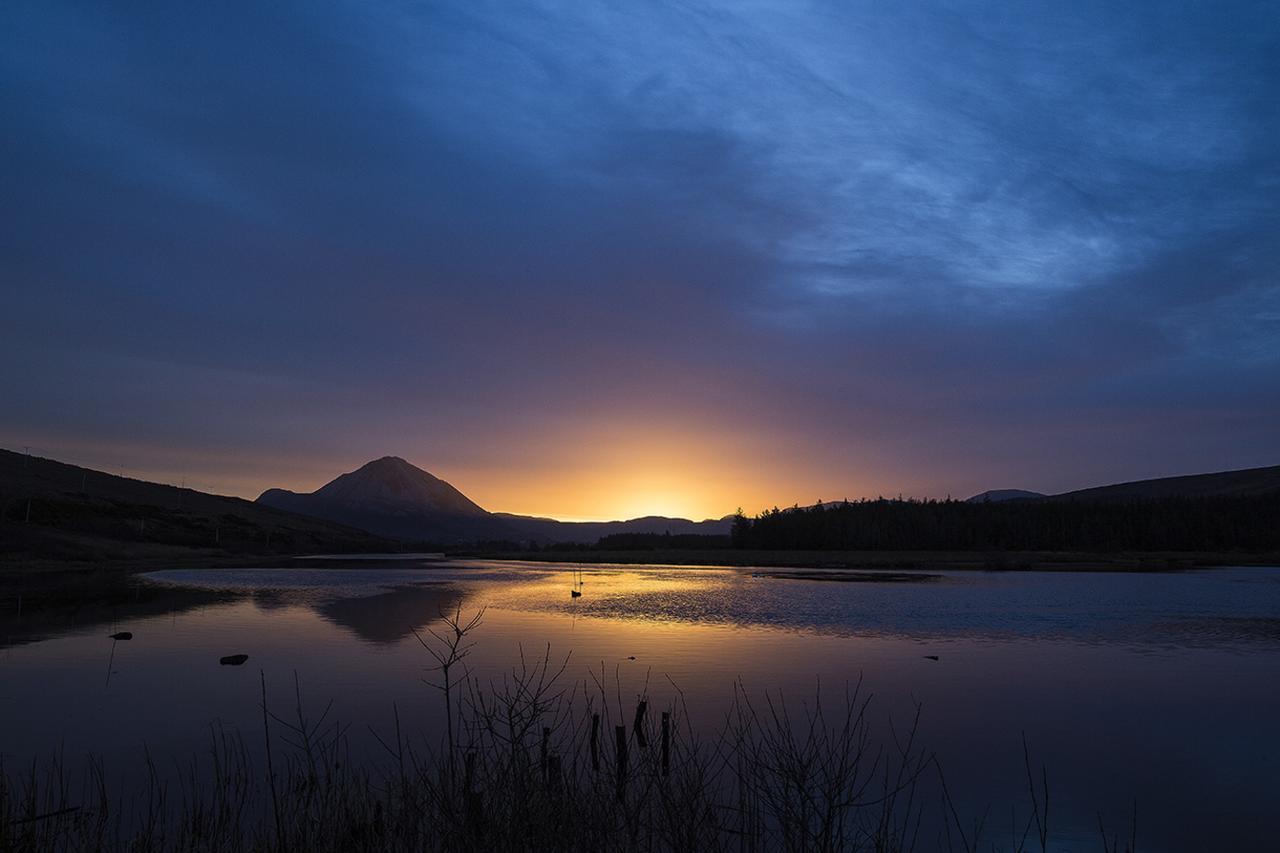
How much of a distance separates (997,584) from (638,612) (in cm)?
3437

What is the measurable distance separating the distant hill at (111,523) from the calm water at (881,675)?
53.3 metres

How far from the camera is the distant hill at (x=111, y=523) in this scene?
8225cm

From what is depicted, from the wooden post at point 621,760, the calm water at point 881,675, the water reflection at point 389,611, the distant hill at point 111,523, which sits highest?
the distant hill at point 111,523

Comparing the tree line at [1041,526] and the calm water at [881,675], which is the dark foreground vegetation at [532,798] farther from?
the tree line at [1041,526]

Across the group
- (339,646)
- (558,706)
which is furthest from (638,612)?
(558,706)

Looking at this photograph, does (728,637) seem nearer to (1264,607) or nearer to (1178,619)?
(1178,619)

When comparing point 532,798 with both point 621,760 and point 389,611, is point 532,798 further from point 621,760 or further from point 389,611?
point 389,611

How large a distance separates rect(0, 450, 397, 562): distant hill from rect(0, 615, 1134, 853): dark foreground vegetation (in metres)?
75.7

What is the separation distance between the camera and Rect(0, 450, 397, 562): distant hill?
270 feet

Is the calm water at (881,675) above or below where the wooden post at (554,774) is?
below

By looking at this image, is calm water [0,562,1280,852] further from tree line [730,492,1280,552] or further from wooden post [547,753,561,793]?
tree line [730,492,1280,552]

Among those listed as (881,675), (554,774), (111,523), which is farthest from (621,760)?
(111,523)

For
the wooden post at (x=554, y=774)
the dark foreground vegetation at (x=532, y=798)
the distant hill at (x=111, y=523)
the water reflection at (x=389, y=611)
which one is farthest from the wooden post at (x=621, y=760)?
the distant hill at (x=111, y=523)

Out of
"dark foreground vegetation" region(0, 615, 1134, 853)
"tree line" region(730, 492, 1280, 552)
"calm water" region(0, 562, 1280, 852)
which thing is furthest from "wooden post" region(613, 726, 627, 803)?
"tree line" region(730, 492, 1280, 552)
